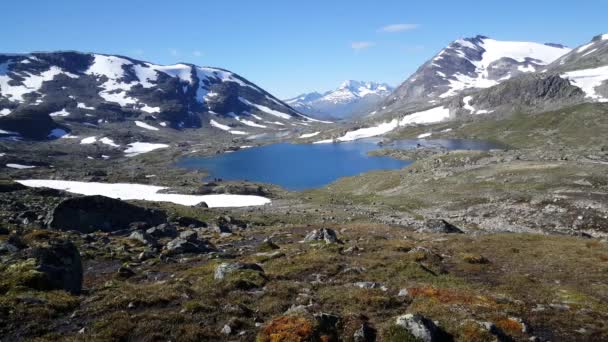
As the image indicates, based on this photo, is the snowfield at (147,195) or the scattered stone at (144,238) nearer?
the scattered stone at (144,238)

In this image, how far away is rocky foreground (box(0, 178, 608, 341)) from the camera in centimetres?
1512

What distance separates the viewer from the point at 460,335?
14633 millimetres

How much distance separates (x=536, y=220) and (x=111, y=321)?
52078 mm

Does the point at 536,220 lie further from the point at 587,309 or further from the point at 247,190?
the point at 247,190

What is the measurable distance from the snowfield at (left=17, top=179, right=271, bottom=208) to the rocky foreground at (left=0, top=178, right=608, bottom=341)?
51972 mm

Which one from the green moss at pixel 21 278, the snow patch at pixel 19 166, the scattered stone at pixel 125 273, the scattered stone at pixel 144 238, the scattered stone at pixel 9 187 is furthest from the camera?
the snow patch at pixel 19 166

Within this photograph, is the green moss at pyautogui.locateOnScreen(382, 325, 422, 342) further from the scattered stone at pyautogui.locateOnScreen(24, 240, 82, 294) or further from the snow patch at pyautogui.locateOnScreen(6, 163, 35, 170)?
the snow patch at pyautogui.locateOnScreen(6, 163, 35, 170)

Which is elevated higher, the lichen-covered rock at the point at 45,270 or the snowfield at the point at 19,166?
the lichen-covered rock at the point at 45,270

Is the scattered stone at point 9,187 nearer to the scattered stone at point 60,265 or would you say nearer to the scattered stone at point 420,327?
the scattered stone at point 60,265

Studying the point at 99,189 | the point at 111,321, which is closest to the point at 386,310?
the point at 111,321

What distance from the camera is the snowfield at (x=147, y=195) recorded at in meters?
90.2

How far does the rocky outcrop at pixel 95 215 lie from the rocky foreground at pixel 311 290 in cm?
790

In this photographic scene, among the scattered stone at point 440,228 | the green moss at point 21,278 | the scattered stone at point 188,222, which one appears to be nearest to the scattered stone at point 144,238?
the scattered stone at point 188,222

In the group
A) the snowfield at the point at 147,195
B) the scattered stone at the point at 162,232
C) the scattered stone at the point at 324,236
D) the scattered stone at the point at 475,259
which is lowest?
the snowfield at the point at 147,195
